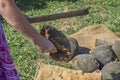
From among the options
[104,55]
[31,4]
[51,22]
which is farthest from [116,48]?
[31,4]

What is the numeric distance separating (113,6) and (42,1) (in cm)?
147

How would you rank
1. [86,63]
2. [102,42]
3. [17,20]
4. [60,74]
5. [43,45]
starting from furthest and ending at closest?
[102,42], [86,63], [60,74], [43,45], [17,20]

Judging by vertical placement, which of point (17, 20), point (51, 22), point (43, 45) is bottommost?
point (51, 22)

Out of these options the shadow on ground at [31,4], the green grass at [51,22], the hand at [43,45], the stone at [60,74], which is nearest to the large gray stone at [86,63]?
the stone at [60,74]

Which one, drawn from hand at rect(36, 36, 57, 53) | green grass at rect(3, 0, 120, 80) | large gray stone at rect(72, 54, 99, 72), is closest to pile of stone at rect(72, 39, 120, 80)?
large gray stone at rect(72, 54, 99, 72)

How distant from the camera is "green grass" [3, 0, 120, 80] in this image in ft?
16.3

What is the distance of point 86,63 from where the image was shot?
462 cm

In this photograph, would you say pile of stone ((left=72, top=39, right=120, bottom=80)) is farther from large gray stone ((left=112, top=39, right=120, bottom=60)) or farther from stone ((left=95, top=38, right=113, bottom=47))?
stone ((left=95, top=38, right=113, bottom=47))

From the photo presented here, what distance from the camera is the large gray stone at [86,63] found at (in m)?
4.62

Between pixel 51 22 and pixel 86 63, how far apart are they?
5.97 feet

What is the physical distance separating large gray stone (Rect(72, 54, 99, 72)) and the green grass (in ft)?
0.81

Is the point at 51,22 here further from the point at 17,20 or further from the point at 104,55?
the point at 17,20

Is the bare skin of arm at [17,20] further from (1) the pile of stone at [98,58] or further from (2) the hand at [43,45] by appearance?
(1) the pile of stone at [98,58]

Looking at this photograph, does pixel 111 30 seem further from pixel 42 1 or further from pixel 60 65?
pixel 42 1
